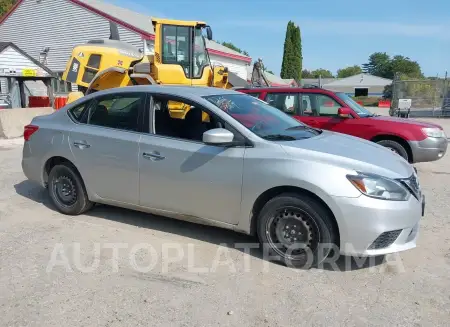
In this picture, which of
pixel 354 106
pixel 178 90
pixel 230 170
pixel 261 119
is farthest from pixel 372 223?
pixel 354 106

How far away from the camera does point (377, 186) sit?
137 inches

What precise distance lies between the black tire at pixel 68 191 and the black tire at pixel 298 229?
7.74 feet

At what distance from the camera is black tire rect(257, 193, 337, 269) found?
3.58 metres

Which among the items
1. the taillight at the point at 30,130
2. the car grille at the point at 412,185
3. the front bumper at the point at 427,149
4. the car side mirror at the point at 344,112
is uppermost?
the car side mirror at the point at 344,112

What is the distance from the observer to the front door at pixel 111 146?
4488mm

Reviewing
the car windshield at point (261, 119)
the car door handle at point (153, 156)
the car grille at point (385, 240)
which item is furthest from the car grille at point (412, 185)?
the car door handle at point (153, 156)

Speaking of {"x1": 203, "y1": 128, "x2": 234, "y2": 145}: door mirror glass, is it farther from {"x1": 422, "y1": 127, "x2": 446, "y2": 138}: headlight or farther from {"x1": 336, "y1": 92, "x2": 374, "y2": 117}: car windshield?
{"x1": 422, "y1": 127, "x2": 446, "y2": 138}: headlight

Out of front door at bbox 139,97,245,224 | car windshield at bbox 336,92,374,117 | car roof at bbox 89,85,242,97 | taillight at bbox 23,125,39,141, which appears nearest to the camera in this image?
front door at bbox 139,97,245,224

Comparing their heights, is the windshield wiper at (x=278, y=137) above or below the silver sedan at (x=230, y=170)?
above

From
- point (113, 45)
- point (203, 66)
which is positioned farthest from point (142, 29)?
point (203, 66)

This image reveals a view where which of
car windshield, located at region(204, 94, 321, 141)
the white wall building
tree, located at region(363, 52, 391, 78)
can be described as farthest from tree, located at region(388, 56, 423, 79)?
car windshield, located at region(204, 94, 321, 141)

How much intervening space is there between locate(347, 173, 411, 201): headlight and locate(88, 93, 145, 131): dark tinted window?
2.41 m

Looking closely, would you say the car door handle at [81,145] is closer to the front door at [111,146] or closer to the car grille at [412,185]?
the front door at [111,146]

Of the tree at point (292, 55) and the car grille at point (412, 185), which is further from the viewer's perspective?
the tree at point (292, 55)
